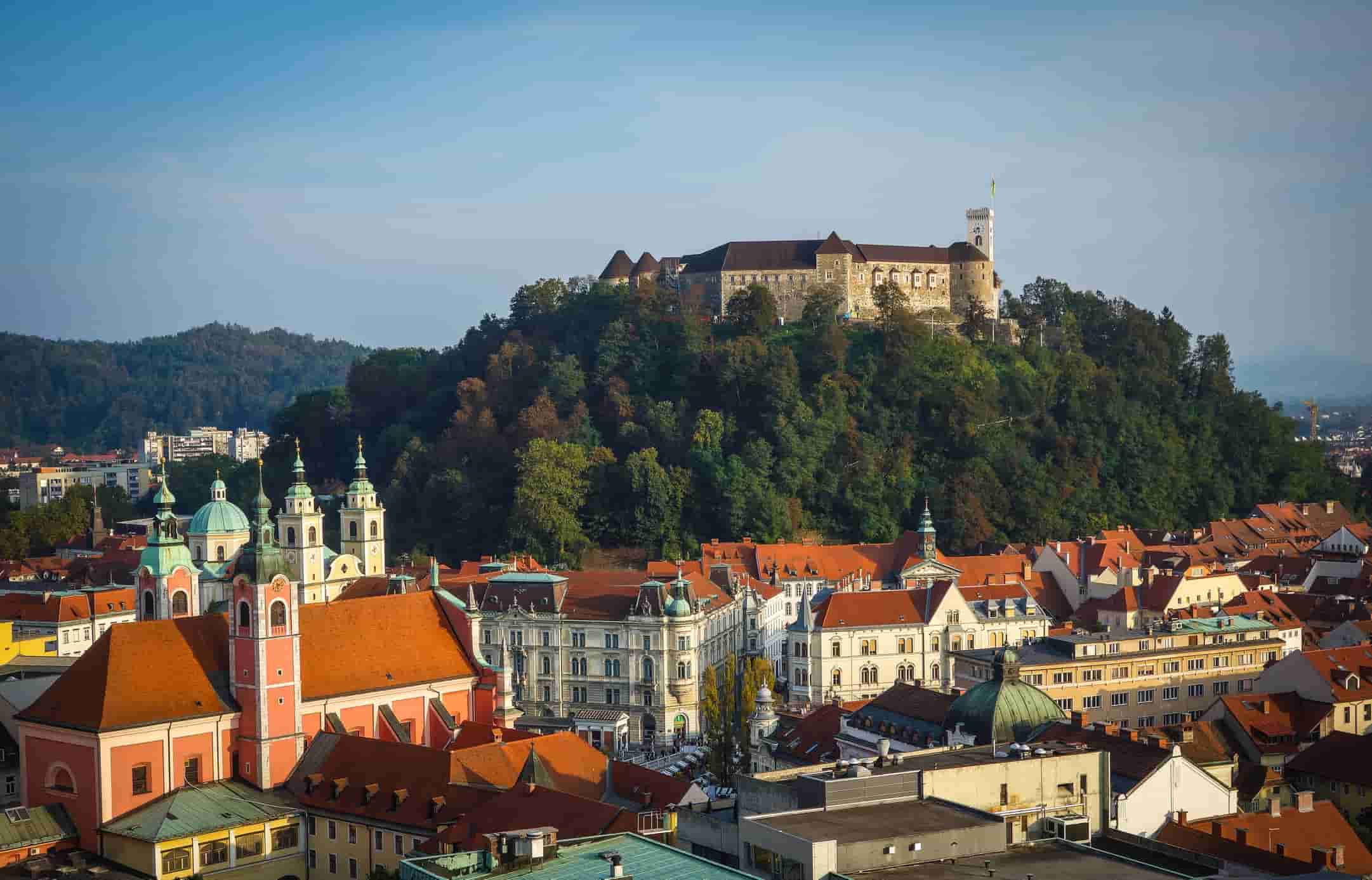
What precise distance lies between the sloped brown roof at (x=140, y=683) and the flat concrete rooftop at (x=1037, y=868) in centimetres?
2299

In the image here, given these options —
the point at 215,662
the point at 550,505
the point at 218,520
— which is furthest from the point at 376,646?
the point at 550,505

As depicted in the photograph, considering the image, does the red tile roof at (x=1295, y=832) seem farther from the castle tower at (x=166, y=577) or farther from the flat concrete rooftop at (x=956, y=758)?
the castle tower at (x=166, y=577)

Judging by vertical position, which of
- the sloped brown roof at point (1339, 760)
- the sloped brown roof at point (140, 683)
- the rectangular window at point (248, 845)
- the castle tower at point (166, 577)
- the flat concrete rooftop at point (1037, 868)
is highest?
the castle tower at point (166, 577)

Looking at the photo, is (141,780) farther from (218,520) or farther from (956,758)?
(218,520)

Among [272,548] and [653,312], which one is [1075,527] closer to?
[653,312]

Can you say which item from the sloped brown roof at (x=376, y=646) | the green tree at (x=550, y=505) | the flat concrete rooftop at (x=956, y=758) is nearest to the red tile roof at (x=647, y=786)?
the flat concrete rooftop at (x=956, y=758)

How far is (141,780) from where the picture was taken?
4531cm

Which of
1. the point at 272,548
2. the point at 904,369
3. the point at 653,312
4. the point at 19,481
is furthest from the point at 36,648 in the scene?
the point at 19,481

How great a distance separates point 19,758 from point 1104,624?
44.8 m

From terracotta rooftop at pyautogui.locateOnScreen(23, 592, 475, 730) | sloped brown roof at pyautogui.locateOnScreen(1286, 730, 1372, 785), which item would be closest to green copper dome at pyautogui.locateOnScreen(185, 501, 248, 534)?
terracotta rooftop at pyautogui.locateOnScreen(23, 592, 475, 730)

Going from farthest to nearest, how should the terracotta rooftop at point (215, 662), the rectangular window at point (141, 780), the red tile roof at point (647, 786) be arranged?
the terracotta rooftop at point (215, 662)
the rectangular window at point (141, 780)
the red tile roof at point (647, 786)

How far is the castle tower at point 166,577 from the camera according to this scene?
193 feet

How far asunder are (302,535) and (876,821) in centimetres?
4571

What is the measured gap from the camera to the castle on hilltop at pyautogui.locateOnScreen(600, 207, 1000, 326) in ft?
373
